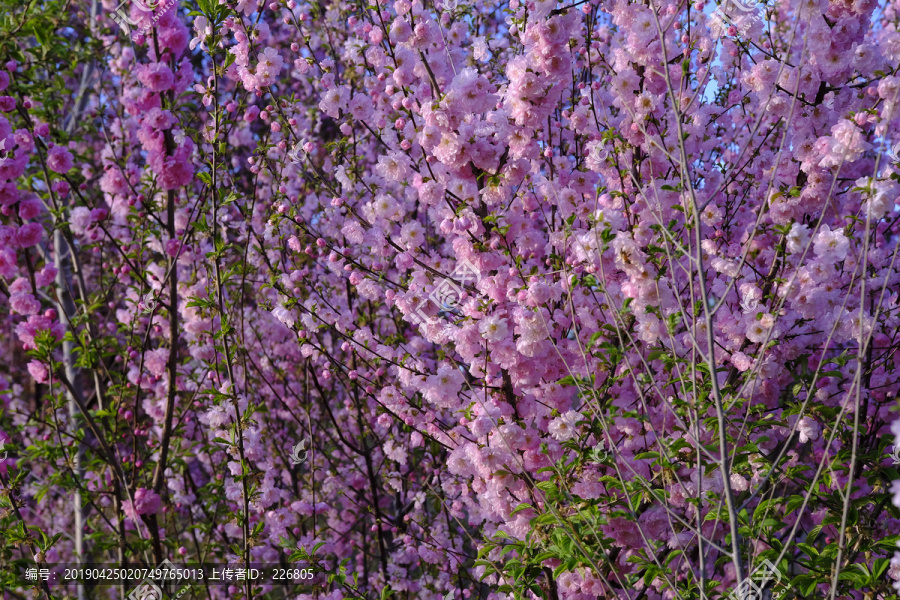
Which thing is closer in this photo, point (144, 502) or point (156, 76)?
point (156, 76)

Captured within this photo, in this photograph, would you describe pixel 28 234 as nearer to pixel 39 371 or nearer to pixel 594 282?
pixel 39 371

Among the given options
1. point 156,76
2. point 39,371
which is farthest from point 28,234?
point 156,76

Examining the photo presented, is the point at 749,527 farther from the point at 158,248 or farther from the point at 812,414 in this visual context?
the point at 158,248

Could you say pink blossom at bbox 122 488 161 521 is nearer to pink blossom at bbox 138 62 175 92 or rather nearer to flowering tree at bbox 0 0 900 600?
flowering tree at bbox 0 0 900 600

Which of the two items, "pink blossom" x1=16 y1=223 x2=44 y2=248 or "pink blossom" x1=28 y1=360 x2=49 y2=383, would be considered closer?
"pink blossom" x1=16 y1=223 x2=44 y2=248

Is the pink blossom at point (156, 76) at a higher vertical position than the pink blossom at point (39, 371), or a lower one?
higher

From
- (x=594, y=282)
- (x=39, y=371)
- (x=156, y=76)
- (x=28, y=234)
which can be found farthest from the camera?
(x=39, y=371)

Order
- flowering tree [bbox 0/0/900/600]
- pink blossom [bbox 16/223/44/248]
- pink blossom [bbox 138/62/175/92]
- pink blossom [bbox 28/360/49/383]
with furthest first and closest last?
pink blossom [bbox 28/360/49/383] < pink blossom [bbox 16/223/44/248] < pink blossom [bbox 138/62/175/92] < flowering tree [bbox 0/0/900/600]

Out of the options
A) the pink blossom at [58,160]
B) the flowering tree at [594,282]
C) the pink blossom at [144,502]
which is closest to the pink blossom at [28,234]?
the flowering tree at [594,282]

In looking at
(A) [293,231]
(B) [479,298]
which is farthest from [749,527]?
(A) [293,231]

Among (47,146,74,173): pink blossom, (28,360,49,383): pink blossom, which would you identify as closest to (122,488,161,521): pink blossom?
(28,360,49,383): pink blossom

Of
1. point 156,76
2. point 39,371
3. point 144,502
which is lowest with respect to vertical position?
point 144,502

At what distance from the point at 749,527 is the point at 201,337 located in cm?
327

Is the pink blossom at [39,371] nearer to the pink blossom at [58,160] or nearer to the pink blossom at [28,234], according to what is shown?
the pink blossom at [28,234]
